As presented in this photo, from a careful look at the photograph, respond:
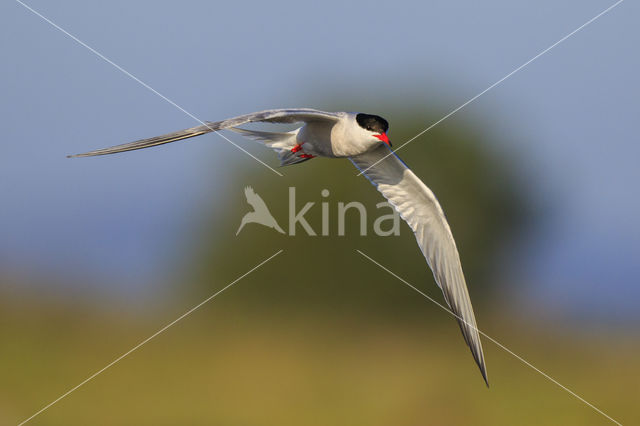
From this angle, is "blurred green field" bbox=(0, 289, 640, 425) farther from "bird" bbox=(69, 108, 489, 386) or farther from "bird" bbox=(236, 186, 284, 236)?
"bird" bbox=(69, 108, 489, 386)

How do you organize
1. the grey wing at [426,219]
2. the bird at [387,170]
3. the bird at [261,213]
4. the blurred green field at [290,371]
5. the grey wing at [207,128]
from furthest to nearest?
the bird at [261,213] → the blurred green field at [290,371] → the grey wing at [426,219] → the bird at [387,170] → the grey wing at [207,128]

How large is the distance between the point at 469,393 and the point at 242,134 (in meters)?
16.2

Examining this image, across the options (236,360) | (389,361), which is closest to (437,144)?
(389,361)

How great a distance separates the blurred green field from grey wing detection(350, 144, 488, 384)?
10737 millimetres

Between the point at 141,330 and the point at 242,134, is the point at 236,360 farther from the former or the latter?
the point at 242,134

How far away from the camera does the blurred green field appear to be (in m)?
19.8

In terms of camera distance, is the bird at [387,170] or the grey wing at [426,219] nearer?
the bird at [387,170]

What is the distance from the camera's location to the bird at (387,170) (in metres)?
6.55

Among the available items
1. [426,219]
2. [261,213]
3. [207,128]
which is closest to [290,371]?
[261,213]

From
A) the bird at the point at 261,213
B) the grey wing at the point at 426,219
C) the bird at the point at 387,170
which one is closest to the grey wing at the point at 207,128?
the bird at the point at 387,170

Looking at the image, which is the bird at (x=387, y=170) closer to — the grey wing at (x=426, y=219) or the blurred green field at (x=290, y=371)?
the grey wing at (x=426, y=219)

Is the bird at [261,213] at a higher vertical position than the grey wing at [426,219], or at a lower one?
lower

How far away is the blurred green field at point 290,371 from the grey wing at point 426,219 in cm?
1074

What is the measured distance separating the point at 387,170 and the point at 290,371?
53.4 ft
